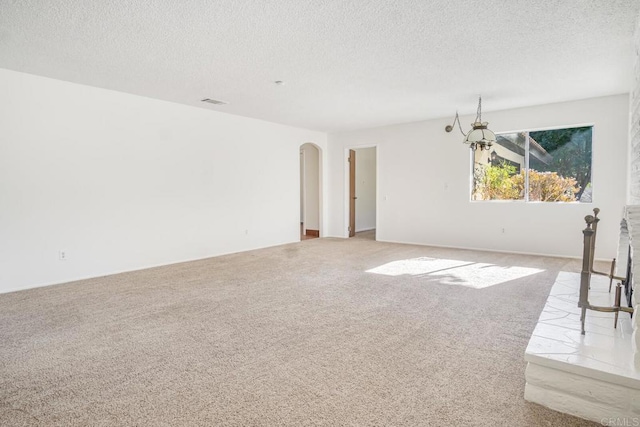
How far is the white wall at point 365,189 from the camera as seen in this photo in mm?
9453

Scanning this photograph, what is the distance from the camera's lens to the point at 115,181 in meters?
4.78

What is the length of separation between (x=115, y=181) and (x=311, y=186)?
4910 millimetres

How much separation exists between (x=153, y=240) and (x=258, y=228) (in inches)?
80.2

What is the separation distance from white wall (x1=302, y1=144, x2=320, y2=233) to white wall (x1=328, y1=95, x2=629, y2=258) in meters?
0.61

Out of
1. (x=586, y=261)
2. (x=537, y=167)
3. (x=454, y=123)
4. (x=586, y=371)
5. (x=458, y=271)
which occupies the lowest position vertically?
(x=458, y=271)

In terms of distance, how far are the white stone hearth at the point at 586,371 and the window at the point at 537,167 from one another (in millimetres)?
4118

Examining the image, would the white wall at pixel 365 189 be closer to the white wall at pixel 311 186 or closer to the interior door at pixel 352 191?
the interior door at pixel 352 191

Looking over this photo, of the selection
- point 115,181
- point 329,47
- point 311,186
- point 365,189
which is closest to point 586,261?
point 329,47

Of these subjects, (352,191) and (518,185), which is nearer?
(518,185)

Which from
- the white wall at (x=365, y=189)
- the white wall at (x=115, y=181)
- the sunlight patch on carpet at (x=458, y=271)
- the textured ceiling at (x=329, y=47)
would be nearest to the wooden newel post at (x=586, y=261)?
the textured ceiling at (x=329, y=47)

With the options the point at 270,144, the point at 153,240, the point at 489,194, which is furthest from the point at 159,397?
the point at 489,194

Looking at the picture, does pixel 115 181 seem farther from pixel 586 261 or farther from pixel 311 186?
pixel 586 261

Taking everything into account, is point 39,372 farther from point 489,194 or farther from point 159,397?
point 489,194

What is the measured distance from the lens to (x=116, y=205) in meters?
4.81
